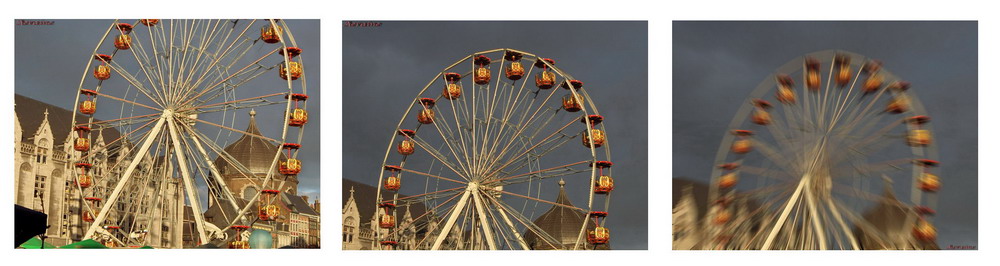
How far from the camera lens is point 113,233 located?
53.8 feet

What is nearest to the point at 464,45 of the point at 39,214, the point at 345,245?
the point at 345,245

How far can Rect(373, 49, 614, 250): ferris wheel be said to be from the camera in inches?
649

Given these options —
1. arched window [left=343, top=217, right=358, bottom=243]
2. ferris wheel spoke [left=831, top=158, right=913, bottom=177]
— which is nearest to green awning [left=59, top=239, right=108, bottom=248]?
arched window [left=343, top=217, right=358, bottom=243]

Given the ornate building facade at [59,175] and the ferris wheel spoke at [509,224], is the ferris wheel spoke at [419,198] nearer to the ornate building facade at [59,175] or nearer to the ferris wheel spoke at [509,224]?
the ferris wheel spoke at [509,224]

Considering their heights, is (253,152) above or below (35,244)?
above

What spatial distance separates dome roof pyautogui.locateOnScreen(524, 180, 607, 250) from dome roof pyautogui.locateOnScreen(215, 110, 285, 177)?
3.72m

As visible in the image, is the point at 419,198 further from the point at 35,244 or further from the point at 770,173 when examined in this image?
the point at 35,244

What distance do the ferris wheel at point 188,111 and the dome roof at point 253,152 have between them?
0.04 m

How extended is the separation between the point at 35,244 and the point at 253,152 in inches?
129

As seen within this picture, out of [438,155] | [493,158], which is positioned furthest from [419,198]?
[493,158]

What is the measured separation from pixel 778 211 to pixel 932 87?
2604 mm

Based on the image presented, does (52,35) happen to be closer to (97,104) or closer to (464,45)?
(97,104)

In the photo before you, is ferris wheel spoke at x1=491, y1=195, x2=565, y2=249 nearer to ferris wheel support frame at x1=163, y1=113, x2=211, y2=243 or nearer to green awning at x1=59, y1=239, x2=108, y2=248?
ferris wheel support frame at x1=163, y1=113, x2=211, y2=243

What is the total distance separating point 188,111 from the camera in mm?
17000
